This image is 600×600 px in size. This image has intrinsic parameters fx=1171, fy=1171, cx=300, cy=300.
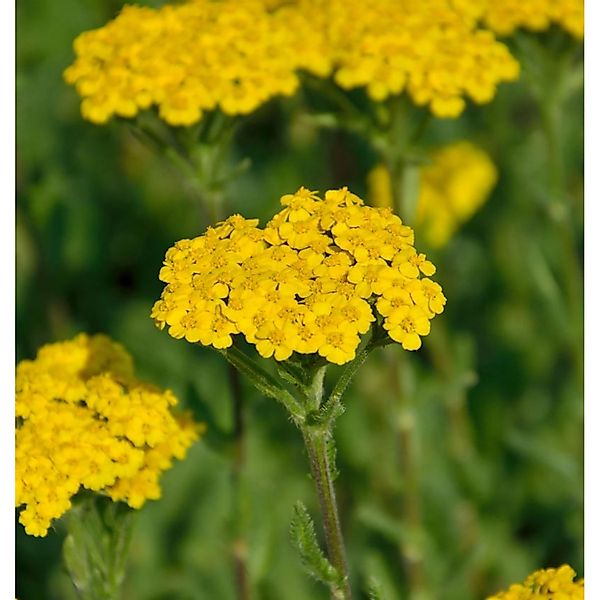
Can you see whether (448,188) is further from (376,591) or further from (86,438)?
(376,591)

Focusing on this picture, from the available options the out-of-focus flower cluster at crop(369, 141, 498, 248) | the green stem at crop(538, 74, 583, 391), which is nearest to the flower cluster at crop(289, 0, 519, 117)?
the green stem at crop(538, 74, 583, 391)

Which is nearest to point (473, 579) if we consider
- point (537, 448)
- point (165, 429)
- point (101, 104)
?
point (537, 448)

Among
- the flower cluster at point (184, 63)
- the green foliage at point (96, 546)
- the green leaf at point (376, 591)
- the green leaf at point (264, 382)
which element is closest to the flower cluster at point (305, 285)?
the green leaf at point (264, 382)

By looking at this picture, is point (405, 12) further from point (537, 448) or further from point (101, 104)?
point (537, 448)

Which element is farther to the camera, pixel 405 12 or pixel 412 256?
pixel 405 12

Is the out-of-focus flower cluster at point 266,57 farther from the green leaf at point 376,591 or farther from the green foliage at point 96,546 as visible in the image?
the green leaf at point 376,591

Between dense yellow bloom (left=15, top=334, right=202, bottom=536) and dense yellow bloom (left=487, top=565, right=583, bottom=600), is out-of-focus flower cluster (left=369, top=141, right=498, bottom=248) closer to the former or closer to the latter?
dense yellow bloom (left=15, top=334, right=202, bottom=536)

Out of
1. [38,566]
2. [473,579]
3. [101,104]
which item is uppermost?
[101,104]
